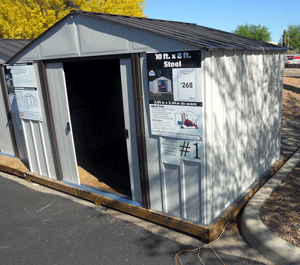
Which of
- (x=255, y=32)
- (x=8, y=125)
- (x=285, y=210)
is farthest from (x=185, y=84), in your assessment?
(x=255, y=32)

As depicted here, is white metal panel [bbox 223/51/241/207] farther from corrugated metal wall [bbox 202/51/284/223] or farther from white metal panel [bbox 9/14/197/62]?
white metal panel [bbox 9/14/197/62]

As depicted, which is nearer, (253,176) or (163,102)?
(163,102)

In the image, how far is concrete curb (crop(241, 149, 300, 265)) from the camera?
127 inches

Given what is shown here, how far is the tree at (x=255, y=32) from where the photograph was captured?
167 feet

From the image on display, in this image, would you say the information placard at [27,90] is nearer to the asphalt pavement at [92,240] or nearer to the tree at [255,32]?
the asphalt pavement at [92,240]

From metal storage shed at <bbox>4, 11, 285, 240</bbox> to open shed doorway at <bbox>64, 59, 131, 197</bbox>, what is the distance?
1302mm

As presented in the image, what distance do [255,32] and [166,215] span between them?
53962 mm

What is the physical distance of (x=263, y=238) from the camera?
11.6ft

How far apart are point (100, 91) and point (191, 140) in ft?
15.8

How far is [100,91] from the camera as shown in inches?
314

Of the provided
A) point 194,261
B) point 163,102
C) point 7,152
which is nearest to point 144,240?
point 194,261

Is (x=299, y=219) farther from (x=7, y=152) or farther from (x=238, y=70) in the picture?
(x=7, y=152)

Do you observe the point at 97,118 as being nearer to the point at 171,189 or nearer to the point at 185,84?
the point at 171,189

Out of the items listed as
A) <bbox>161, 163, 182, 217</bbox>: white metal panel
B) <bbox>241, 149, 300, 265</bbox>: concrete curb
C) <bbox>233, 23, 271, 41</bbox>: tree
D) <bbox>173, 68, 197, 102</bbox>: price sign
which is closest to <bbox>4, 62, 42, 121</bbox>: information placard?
Answer: <bbox>161, 163, 182, 217</bbox>: white metal panel
